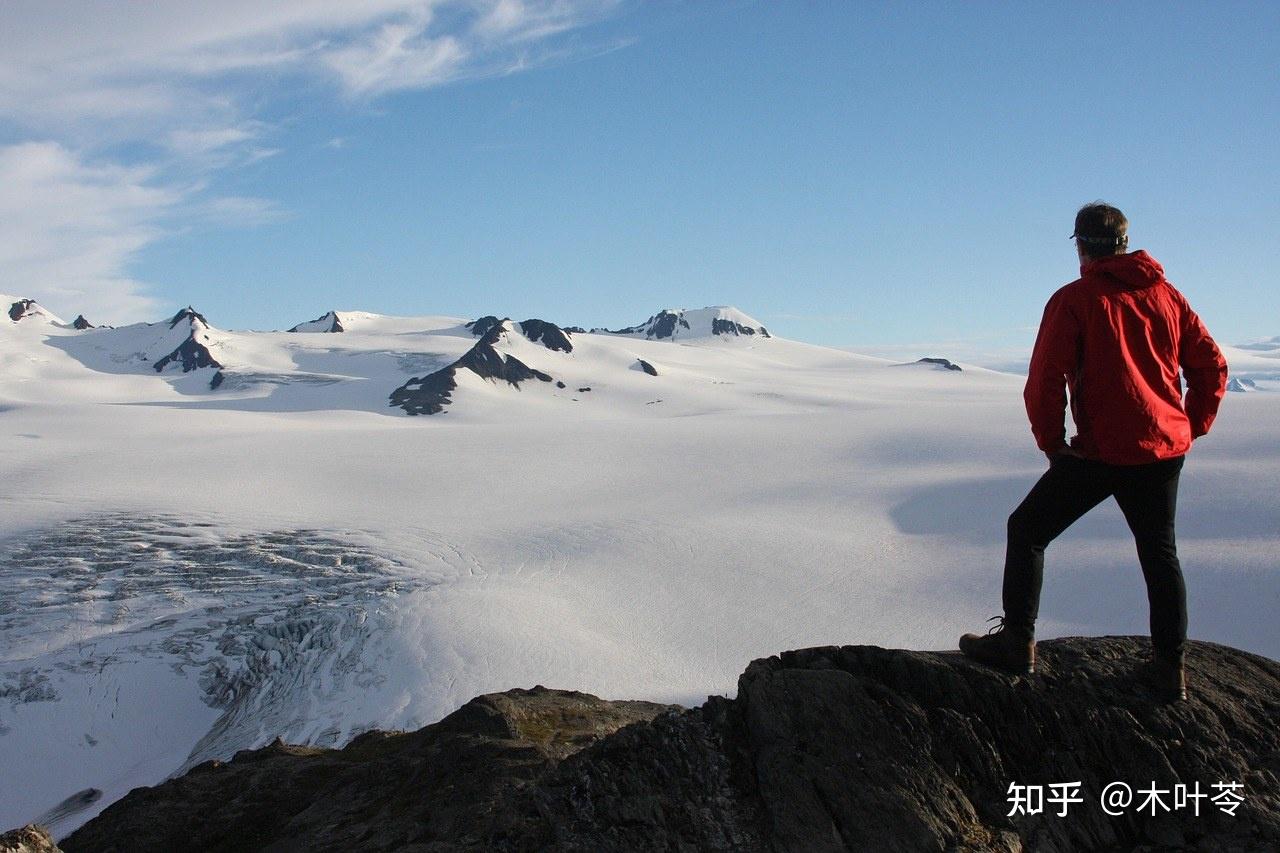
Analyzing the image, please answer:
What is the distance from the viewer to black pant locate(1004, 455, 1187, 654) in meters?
4.46

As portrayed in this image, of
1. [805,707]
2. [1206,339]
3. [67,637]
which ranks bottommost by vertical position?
[67,637]

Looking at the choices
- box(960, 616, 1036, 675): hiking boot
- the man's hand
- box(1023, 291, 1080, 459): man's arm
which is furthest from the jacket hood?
box(960, 616, 1036, 675): hiking boot

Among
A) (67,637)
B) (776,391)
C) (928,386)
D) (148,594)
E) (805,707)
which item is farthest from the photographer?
(928,386)

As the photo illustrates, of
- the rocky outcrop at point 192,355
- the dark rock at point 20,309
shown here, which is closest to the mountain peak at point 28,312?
the dark rock at point 20,309

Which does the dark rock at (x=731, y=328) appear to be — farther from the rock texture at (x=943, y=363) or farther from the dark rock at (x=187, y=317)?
the dark rock at (x=187, y=317)

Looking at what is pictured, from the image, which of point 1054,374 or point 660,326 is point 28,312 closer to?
point 660,326

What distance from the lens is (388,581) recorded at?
2423 cm

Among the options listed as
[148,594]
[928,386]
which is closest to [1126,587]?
[148,594]

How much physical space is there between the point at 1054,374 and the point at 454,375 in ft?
255

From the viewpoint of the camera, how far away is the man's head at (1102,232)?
15.3 ft

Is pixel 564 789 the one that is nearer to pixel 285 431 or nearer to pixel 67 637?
pixel 67 637

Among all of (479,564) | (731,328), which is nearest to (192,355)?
(479,564)

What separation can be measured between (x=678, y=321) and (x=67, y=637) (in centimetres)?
14655

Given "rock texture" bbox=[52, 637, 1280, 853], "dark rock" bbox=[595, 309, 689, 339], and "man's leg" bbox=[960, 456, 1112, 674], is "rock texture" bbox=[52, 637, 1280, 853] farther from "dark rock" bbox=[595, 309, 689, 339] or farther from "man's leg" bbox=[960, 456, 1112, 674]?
"dark rock" bbox=[595, 309, 689, 339]
